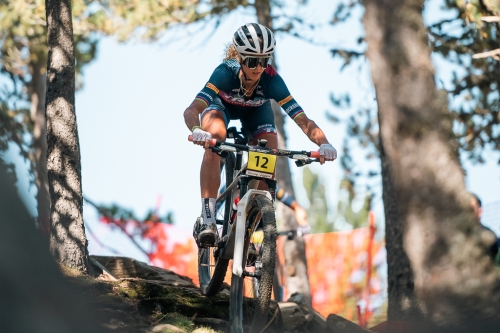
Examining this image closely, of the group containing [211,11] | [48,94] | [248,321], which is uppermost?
[211,11]

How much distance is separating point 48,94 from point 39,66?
1236 centimetres

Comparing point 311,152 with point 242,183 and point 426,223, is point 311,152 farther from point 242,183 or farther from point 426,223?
point 426,223

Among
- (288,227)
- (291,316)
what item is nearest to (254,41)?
(291,316)

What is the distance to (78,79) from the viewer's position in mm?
19719

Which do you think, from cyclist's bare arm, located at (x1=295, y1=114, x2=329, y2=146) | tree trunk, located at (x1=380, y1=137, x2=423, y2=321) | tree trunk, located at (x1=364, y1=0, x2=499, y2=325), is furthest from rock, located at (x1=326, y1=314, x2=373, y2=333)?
tree trunk, located at (x1=380, y1=137, x2=423, y2=321)

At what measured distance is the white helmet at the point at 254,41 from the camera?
580cm

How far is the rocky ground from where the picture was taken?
536 centimetres

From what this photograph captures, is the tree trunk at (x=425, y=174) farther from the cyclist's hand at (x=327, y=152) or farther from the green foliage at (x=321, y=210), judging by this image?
the green foliage at (x=321, y=210)

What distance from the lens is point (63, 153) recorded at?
20.3 feet

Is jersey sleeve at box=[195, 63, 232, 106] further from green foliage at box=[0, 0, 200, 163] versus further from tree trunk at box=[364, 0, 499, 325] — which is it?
green foliage at box=[0, 0, 200, 163]

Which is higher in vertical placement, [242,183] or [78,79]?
[78,79]

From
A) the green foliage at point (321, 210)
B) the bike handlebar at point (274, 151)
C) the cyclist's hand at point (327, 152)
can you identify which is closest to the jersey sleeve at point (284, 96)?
the cyclist's hand at point (327, 152)

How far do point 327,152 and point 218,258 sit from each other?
132 centimetres

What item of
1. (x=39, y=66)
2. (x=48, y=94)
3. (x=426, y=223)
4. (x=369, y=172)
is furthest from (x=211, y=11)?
(x=426, y=223)
